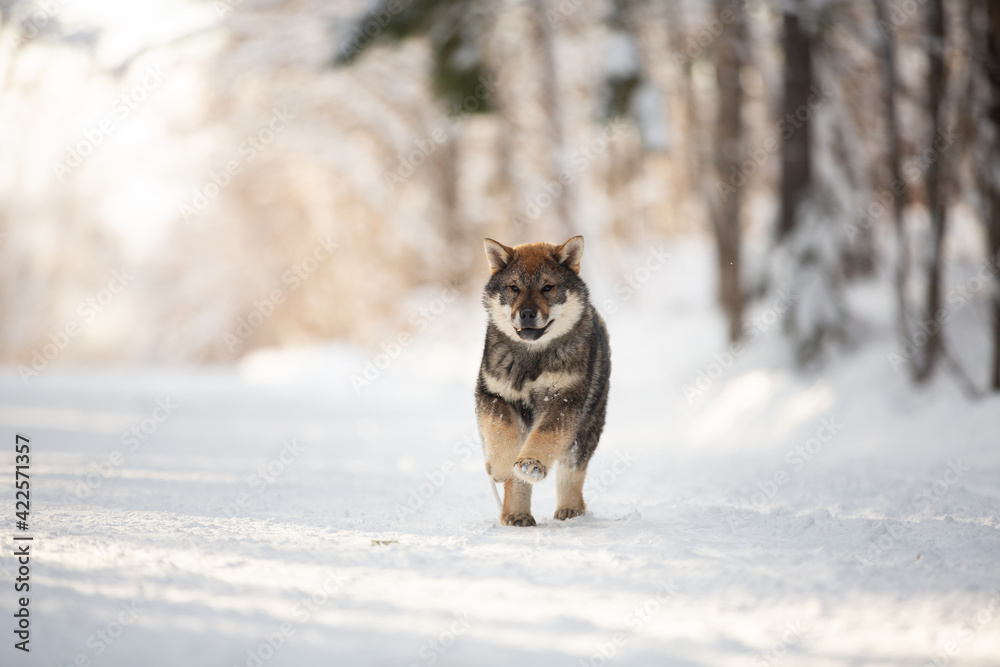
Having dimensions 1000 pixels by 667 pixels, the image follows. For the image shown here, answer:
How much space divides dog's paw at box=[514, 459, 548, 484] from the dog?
0.12 meters

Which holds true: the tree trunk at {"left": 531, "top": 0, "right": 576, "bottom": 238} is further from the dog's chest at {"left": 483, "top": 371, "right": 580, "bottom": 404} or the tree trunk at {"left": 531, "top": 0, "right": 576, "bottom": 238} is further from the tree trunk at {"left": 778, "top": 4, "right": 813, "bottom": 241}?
the dog's chest at {"left": 483, "top": 371, "right": 580, "bottom": 404}

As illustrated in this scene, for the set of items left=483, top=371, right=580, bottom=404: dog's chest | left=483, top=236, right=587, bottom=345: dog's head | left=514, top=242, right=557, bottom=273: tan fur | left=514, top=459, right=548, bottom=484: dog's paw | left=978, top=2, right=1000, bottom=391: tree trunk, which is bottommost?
left=514, top=459, right=548, bottom=484: dog's paw

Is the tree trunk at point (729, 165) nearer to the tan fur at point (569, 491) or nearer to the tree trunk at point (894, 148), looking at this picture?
the tree trunk at point (894, 148)

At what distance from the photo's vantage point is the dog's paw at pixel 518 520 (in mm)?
4691

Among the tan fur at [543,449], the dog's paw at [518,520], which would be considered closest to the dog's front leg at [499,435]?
the tan fur at [543,449]

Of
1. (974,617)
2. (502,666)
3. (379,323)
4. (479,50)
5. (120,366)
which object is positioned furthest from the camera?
(120,366)

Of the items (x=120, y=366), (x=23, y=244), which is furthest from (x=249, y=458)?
(x=120, y=366)

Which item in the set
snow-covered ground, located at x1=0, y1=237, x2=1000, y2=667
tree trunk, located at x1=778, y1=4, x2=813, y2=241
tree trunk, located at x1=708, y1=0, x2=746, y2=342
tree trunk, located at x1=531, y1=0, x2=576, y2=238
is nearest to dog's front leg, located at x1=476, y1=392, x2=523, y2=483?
snow-covered ground, located at x1=0, y1=237, x2=1000, y2=667

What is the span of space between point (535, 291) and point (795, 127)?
8.31 metres

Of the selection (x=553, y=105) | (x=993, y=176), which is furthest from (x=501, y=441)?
(x=553, y=105)

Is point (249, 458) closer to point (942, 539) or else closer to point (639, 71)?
point (942, 539)

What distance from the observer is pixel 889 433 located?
8797mm

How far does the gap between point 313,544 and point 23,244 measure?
30.1 m

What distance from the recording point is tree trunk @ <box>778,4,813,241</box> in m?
11.3
